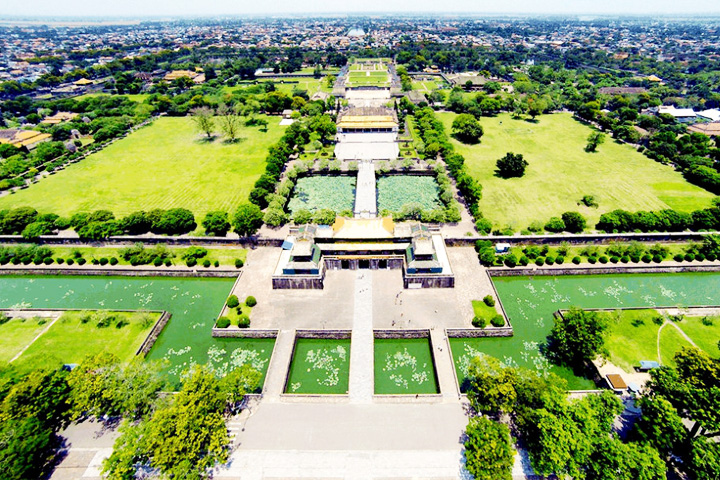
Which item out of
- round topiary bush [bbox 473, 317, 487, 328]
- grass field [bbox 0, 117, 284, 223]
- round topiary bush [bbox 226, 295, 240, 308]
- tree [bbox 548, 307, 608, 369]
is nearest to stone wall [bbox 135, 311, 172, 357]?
round topiary bush [bbox 226, 295, 240, 308]

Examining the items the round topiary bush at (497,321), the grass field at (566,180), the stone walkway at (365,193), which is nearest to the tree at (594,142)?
the grass field at (566,180)

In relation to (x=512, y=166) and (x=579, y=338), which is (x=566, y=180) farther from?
(x=579, y=338)

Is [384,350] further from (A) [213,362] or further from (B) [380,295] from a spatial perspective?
(A) [213,362]

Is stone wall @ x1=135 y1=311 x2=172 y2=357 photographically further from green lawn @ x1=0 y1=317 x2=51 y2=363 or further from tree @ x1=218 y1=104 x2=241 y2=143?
tree @ x1=218 y1=104 x2=241 y2=143

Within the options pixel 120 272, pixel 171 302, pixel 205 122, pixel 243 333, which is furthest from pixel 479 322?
pixel 205 122

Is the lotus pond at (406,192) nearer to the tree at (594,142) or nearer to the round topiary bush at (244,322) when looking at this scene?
the round topiary bush at (244,322)

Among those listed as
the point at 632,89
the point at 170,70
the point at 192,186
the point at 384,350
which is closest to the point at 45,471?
the point at 384,350
